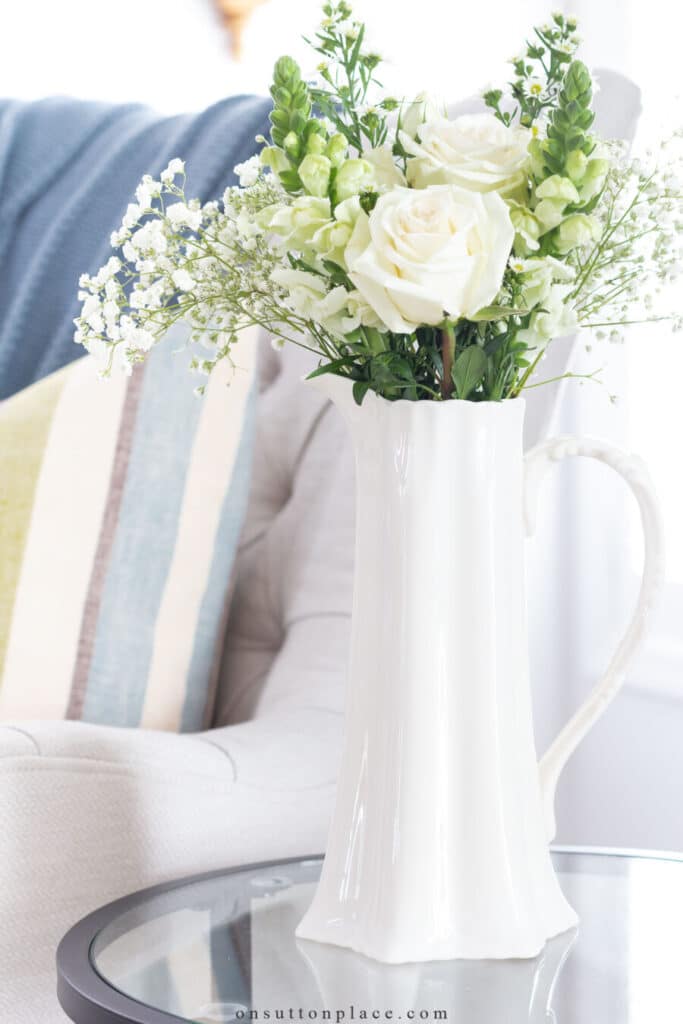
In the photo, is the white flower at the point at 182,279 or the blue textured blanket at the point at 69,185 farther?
the blue textured blanket at the point at 69,185

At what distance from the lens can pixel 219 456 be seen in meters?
1.07

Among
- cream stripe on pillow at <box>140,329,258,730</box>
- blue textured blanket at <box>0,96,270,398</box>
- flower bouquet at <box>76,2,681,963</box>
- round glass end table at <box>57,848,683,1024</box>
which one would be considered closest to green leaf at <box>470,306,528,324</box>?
flower bouquet at <box>76,2,681,963</box>

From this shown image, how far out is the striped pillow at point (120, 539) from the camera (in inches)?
39.4

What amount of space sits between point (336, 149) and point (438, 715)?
0.28m

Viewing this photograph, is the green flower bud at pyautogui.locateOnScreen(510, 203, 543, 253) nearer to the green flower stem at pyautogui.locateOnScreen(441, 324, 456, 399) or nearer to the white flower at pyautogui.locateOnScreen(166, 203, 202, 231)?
the green flower stem at pyautogui.locateOnScreen(441, 324, 456, 399)

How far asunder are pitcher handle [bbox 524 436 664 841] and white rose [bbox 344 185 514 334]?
14 centimetres

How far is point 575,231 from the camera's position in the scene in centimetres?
59

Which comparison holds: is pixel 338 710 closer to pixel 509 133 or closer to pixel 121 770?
pixel 121 770

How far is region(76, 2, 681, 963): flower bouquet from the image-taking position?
0.59 m

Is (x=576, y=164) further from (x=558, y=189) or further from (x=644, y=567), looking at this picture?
(x=644, y=567)

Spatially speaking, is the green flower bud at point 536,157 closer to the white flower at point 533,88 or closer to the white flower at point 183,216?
the white flower at point 533,88

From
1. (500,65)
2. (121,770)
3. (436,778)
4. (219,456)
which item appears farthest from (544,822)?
(500,65)

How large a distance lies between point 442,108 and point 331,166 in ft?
0.39

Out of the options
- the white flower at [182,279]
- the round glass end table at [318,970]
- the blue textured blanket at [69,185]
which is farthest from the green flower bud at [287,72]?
the blue textured blanket at [69,185]
